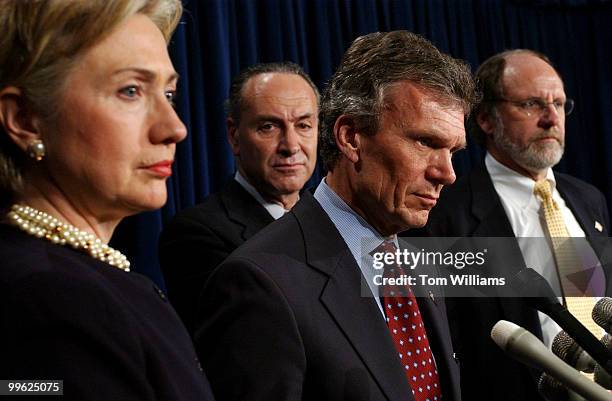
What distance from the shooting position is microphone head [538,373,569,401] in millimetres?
1168

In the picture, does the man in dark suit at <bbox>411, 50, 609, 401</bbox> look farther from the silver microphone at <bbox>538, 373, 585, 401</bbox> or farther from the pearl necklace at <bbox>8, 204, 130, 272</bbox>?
the pearl necklace at <bbox>8, 204, 130, 272</bbox>

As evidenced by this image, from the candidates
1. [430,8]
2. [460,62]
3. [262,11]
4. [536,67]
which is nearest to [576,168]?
[430,8]

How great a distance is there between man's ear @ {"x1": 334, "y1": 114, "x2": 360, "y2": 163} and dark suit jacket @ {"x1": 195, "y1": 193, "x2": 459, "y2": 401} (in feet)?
0.84

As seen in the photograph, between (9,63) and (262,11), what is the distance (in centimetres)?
272

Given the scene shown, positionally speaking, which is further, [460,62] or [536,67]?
[536,67]

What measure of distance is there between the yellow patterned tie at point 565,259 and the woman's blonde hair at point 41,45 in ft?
6.72

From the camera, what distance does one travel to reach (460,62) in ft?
6.20

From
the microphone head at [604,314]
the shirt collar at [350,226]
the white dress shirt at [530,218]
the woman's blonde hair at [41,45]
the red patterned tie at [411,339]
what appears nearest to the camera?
the woman's blonde hair at [41,45]

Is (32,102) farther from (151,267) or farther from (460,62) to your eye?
(151,267)

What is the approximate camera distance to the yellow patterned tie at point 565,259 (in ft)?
8.87

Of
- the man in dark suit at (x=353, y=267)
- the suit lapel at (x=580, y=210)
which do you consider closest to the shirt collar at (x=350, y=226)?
the man in dark suit at (x=353, y=267)

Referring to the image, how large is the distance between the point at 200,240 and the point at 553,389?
4.68ft

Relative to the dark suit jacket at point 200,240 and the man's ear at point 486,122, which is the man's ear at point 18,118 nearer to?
the dark suit jacket at point 200,240

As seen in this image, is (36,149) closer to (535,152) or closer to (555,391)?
(555,391)
